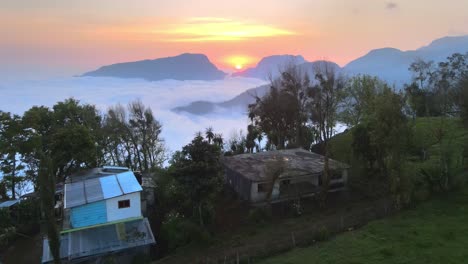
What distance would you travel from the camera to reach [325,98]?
44469mm

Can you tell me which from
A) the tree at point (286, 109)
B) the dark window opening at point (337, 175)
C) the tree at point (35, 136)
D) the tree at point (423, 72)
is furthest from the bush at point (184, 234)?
the tree at point (423, 72)

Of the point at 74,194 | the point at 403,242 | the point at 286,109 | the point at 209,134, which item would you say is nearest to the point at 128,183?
the point at 74,194

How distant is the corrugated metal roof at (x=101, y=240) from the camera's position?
18859mm

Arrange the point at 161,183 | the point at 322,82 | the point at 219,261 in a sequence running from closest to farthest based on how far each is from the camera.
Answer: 1. the point at 219,261
2. the point at 161,183
3. the point at 322,82

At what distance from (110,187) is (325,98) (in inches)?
1205

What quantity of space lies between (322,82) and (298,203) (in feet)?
76.9

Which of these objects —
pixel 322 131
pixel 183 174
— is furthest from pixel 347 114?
pixel 183 174

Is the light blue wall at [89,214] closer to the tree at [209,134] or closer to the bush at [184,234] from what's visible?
the bush at [184,234]

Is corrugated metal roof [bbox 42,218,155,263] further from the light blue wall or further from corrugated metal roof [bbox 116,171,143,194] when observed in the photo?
corrugated metal roof [bbox 116,171,143,194]

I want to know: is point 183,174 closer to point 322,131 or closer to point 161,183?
point 161,183

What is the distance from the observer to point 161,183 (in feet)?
95.0

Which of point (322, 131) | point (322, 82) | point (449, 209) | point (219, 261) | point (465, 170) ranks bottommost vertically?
point (219, 261)

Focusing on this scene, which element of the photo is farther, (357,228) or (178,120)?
(178,120)

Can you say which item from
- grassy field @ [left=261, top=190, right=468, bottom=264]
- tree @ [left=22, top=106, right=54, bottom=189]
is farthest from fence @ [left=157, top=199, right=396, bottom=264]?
tree @ [left=22, top=106, right=54, bottom=189]
